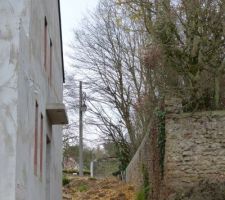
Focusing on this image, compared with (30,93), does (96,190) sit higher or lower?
lower

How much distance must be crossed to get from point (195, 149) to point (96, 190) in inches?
384

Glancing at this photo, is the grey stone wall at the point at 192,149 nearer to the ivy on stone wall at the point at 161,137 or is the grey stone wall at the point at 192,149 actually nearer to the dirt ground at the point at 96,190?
the ivy on stone wall at the point at 161,137

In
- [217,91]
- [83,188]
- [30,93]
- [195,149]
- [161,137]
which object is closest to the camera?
[30,93]

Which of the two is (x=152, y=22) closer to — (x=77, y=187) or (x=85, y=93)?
(x=77, y=187)

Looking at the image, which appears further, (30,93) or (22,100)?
(30,93)

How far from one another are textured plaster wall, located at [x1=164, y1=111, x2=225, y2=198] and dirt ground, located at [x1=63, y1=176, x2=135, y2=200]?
5.59 metres

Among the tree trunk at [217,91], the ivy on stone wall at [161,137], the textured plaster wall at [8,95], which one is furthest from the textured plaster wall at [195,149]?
the textured plaster wall at [8,95]

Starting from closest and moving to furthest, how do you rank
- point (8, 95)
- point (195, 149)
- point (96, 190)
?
1. point (8, 95)
2. point (195, 149)
3. point (96, 190)

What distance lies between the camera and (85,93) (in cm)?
3722

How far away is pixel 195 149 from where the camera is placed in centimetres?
1673

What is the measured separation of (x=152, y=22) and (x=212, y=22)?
2.25 meters

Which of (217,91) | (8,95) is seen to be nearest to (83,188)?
(217,91)

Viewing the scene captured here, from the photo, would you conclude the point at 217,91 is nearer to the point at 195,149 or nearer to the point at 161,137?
the point at 195,149

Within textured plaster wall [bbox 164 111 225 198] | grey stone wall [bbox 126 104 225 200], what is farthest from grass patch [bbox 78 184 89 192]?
textured plaster wall [bbox 164 111 225 198]
